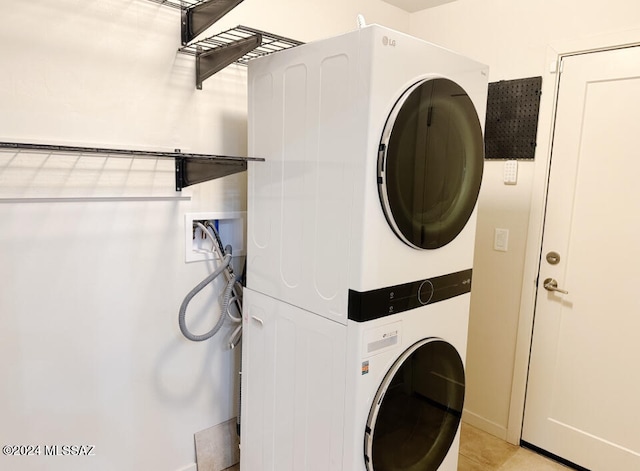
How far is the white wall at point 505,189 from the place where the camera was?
208 centimetres

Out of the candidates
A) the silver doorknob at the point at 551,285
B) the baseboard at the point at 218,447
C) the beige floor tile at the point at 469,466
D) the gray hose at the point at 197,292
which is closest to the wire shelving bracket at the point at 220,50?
the gray hose at the point at 197,292

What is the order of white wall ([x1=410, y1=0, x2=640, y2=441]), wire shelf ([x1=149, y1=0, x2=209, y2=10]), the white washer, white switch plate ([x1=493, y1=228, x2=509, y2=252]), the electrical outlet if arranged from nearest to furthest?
1. the white washer
2. wire shelf ([x1=149, y1=0, x2=209, y2=10])
3. the electrical outlet
4. white wall ([x1=410, y1=0, x2=640, y2=441])
5. white switch plate ([x1=493, y1=228, x2=509, y2=252])

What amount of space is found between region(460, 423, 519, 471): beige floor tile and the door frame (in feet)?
0.26

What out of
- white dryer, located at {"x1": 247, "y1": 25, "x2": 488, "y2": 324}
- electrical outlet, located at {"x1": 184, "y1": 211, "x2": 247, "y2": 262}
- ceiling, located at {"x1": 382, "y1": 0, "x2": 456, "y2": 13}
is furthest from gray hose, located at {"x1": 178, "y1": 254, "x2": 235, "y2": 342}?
ceiling, located at {"x1": 382, "y1": 0, "x2": 456, "y2": 13}

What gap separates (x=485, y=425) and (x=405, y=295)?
159 cm

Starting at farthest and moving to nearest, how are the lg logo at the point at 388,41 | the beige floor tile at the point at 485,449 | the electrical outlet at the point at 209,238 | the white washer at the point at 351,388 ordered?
the beige floor tile at the point at 485,449
the electrical outlet at the point at 209,238
the white washer at the point at 351,388
the lg logo at the point at 388,41

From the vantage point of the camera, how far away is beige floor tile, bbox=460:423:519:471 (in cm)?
222

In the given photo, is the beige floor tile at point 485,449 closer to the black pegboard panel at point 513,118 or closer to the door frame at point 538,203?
the door frame at point 538,203

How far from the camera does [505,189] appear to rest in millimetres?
2320

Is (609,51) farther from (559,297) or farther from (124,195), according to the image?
(124,195)

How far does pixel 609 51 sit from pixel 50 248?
2.49 m

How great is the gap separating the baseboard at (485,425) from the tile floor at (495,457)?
0.10 ft

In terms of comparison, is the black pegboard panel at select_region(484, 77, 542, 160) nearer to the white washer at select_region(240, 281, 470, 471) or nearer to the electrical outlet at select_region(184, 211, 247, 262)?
the white washer at select_region(240, 281, 470, 471)

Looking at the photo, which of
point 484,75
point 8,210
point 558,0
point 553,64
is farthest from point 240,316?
point 558,0
